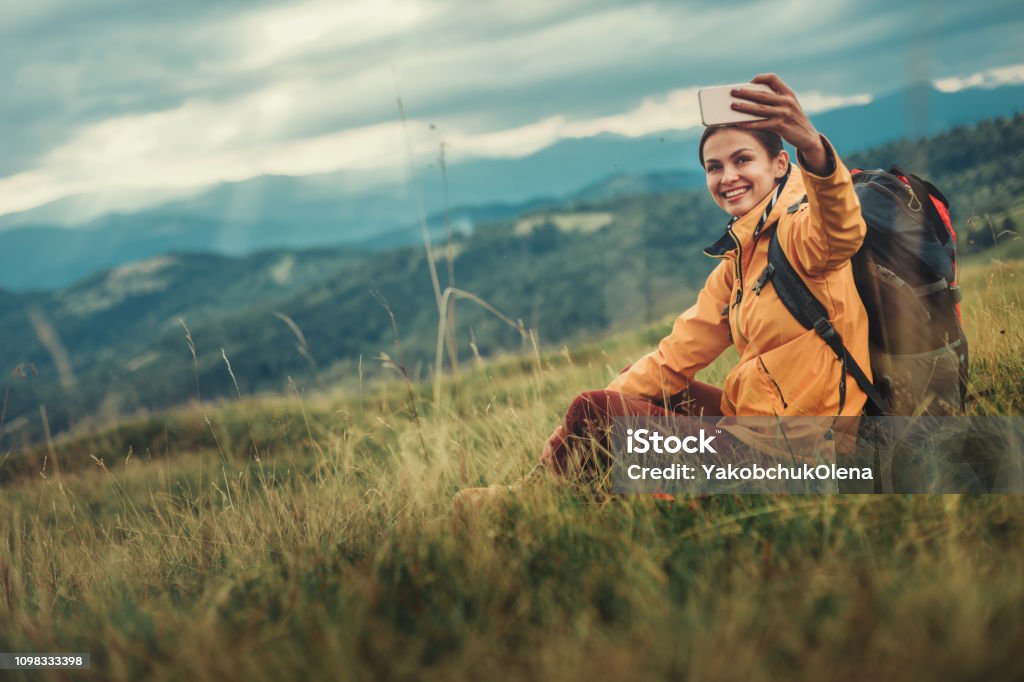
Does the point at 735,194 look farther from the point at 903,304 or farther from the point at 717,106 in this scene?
the point at 903,304

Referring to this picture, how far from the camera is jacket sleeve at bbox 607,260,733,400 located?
313 centimetres

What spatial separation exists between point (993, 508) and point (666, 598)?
1.21 meters

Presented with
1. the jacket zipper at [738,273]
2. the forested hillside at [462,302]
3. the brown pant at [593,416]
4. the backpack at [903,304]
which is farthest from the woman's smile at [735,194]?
the forested hillside at [462,302]

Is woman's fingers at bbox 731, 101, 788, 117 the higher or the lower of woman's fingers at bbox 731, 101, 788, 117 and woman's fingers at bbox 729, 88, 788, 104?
the lower

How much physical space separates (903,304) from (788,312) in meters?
0.42

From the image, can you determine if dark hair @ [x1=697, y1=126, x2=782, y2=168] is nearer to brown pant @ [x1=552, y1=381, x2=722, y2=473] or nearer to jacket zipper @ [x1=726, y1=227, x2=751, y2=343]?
jacket zipper @ [x1=726, y1=227, x2=751, y2=343]

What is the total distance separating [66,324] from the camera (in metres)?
193

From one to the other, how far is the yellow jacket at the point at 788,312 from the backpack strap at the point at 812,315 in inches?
0.9

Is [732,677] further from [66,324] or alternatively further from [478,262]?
[66,324]

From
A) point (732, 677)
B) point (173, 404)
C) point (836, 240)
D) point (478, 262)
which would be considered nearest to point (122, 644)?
point (732, 677)

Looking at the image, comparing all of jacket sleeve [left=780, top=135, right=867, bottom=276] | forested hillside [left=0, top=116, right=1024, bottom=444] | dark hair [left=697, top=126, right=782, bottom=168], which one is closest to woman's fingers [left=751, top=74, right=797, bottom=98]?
jacket sleeve [left=780, top=135, right=867, bottom=276]

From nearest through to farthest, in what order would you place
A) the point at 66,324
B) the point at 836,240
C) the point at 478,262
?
the point at 836,240
the point at 478,262
the point at 66,324

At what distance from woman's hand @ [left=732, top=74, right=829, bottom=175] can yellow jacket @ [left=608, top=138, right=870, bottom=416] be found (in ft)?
0.16

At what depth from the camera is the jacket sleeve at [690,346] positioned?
10.3 feet
